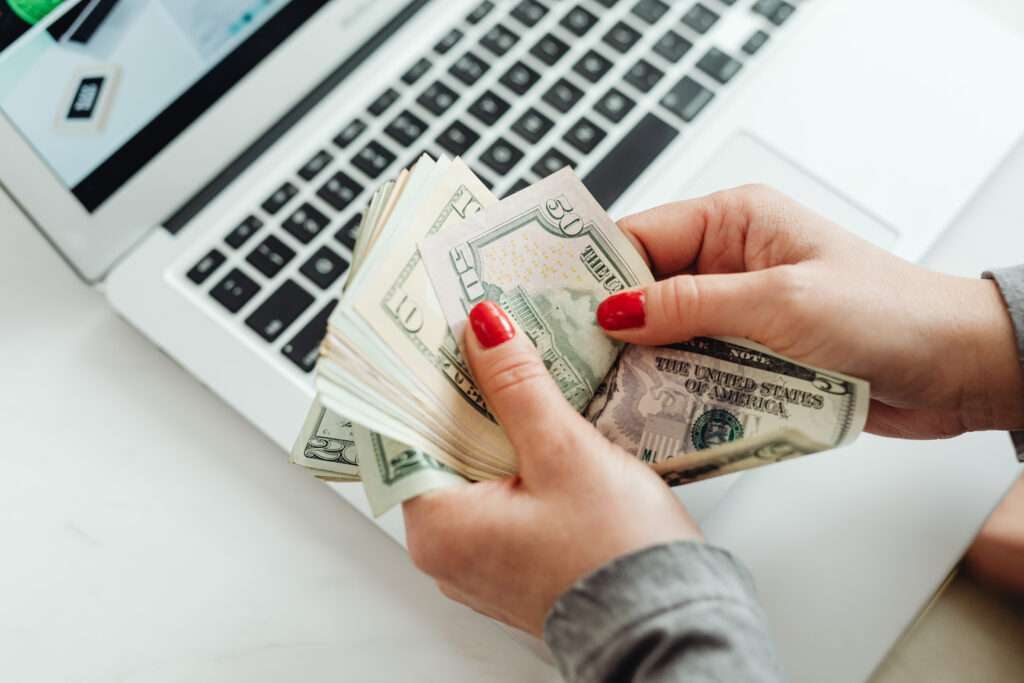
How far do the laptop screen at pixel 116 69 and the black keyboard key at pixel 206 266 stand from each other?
0.09m

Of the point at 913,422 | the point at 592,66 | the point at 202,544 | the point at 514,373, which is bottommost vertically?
the point at 202,544

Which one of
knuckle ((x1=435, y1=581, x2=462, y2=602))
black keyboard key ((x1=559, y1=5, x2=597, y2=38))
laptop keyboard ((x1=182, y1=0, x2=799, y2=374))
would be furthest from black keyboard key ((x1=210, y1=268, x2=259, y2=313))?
black keyboard key ((x1=559, y1=5, x2=597, y2=38))

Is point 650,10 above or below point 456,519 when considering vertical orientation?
above

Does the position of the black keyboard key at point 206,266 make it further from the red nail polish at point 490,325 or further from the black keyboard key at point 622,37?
the black keyboard key at point 622,37

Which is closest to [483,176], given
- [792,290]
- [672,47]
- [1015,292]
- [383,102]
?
[383,102]

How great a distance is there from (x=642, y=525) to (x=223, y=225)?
491 millimetres

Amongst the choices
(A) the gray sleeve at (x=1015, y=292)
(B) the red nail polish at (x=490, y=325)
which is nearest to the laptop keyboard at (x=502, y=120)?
(B) the red nail polish at (x=490, y=325)

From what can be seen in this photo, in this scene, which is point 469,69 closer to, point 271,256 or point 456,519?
point 271,256

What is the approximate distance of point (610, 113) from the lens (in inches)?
32.9

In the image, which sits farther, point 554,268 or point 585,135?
point 585,135

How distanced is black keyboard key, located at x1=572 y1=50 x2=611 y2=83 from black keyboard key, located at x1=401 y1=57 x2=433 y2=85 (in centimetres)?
15

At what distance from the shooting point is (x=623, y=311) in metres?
0.61

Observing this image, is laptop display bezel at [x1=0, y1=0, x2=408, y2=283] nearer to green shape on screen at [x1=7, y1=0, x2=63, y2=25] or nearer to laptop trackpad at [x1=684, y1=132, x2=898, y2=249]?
green shape on screen at [x1=7, y1=0, x2=63, y2=25]

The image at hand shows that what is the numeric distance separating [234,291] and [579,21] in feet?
1.45
